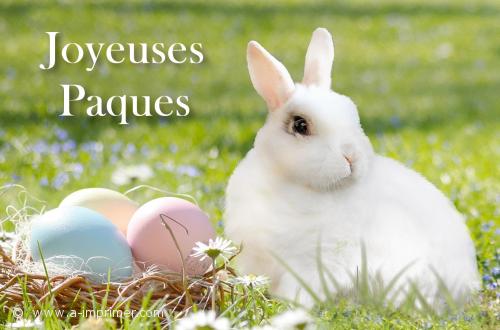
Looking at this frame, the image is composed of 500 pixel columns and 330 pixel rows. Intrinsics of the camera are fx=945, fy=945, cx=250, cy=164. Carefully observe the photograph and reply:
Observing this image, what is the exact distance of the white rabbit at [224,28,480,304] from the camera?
2947 mm

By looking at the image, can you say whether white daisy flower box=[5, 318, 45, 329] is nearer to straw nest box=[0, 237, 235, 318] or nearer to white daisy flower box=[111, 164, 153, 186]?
straw nest box=[0, 237, 235, 318]

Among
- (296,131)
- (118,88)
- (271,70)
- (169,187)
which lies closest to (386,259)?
(296,131)

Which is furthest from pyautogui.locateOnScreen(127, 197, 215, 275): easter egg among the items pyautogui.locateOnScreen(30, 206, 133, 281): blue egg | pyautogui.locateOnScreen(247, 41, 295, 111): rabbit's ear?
pyautogui.locateOnScreen(247, 41, 295, 111): rabbit's ear

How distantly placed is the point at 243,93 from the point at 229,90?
227 mm

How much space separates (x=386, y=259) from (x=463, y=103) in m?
6.29

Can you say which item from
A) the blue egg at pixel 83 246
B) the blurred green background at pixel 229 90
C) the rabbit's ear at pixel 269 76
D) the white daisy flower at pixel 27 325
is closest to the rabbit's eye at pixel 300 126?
the rabbit's ear at pixel 269 76

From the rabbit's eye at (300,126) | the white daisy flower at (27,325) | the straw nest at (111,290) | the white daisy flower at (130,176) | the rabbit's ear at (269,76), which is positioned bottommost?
the white daisy flower at (27,325)

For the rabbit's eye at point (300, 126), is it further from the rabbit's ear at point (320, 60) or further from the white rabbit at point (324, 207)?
the rabbit's ear at point (320, 60)

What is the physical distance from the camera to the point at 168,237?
315 centimetres

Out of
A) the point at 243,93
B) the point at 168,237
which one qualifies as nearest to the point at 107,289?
the point at 168,237

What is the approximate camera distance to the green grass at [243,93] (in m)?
5.00

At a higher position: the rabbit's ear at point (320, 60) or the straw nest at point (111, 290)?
the rabbit's ear at point (320, 60)

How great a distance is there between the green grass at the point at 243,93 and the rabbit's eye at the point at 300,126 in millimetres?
554

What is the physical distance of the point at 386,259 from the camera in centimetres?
295
